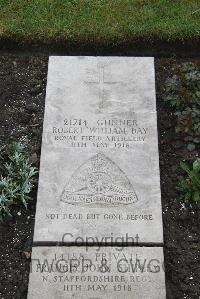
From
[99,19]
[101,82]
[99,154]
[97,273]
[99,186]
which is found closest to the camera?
[97,273]

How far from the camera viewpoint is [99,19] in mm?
5738

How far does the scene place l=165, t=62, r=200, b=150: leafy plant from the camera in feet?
15.6

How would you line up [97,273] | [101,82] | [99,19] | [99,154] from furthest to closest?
[99,19]
[101,82]
[99,154]
[97,273]

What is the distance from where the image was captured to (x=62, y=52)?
5602 mm

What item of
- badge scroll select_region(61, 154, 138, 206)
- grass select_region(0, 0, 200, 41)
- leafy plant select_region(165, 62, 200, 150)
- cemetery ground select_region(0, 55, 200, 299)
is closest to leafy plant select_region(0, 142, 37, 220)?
cemetery ground select_region(0, 55, 200, 299)

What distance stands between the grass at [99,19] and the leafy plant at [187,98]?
0.65 meters

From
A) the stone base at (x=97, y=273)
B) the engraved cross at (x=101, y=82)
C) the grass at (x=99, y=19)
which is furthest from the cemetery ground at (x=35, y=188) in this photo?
the engraved cross at (x=101, y=82)

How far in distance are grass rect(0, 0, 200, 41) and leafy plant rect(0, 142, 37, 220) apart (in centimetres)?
150

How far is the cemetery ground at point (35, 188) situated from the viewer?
402 cm

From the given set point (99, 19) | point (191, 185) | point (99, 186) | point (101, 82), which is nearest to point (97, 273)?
point (99, 186)

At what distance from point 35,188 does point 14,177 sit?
19 centimetres

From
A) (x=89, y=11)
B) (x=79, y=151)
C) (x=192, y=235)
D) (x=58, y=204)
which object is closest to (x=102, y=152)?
(x=79, y=151)

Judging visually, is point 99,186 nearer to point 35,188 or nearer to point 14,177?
point 35,188

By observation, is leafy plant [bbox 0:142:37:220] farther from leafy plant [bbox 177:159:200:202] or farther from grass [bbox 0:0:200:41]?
grass [bbox 0:0:200:41]
